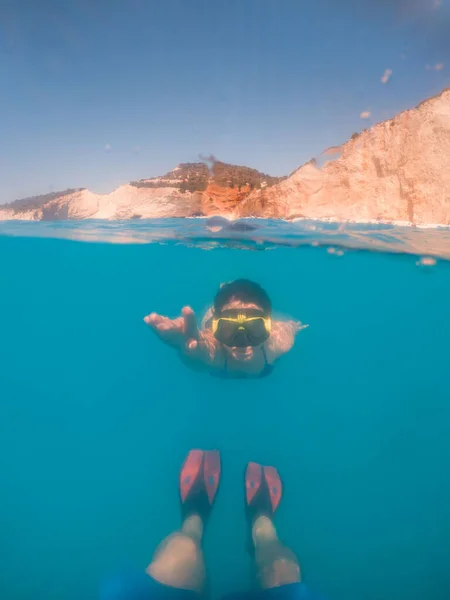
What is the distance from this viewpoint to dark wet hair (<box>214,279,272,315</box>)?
17.9ft

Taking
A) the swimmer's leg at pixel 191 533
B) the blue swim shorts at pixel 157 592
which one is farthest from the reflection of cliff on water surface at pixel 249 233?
the blue swim shorts at pixel 157 592

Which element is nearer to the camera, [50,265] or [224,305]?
[224,305]

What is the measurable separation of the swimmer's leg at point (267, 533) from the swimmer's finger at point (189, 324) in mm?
3207

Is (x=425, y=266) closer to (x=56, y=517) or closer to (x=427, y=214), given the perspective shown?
(x=427, y=214)

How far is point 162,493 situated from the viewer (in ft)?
33.2

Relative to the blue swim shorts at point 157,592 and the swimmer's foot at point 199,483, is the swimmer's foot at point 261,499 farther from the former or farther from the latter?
the blue swim shorts at point 157,592

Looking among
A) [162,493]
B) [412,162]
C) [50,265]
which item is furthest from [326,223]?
[50,265]

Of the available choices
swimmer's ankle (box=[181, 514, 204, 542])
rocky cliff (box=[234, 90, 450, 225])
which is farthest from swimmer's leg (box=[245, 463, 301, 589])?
rocky cliff (box=[234, 90, 450, 225])

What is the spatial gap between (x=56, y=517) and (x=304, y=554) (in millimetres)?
7834

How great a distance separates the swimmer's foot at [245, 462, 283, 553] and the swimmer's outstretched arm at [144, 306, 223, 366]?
3047 mm

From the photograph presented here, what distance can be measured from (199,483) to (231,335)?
10.7ft

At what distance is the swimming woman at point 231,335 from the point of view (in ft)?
15.4

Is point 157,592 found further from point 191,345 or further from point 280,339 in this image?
point 280,339

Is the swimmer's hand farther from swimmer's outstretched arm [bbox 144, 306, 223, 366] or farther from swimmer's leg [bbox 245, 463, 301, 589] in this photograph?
Answer: swimmer's leg [bbox 245, 463, 301, 589]
